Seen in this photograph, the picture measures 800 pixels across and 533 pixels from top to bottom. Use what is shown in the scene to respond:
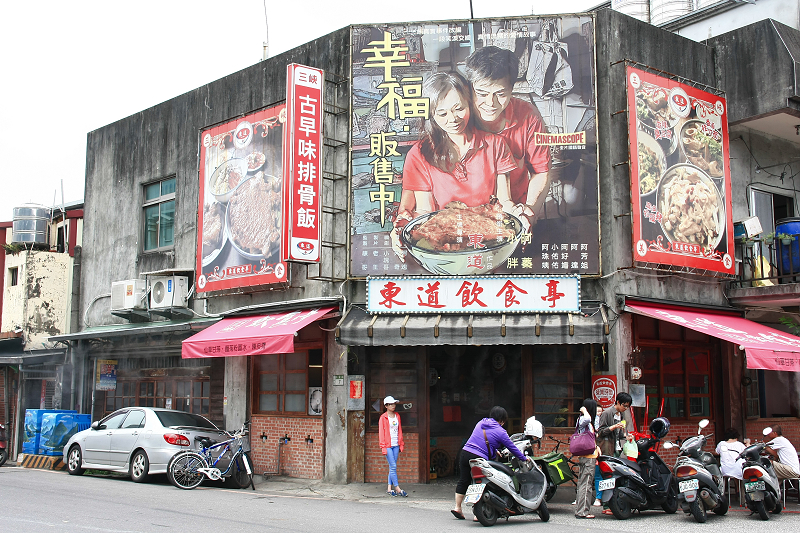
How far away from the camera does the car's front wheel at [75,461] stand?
15.5 metres

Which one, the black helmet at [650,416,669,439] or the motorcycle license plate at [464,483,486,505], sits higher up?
the black helmet at [650,416,669,439]

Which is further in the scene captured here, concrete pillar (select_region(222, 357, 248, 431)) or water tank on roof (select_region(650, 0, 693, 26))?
water tank on roof (select_region(650, 0, 693, 26))

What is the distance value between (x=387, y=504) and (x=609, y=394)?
13.6ft

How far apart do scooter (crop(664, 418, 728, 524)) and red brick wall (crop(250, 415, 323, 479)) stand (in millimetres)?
6573

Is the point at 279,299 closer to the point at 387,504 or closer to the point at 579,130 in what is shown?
the point at 387,504

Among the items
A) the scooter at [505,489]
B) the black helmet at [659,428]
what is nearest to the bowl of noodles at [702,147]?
the black helmet at [659,428]

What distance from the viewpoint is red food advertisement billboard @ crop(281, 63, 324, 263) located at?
1315 centimetres

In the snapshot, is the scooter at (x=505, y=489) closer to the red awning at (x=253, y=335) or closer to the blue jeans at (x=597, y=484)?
the blue jeans at (x=597, y=484)

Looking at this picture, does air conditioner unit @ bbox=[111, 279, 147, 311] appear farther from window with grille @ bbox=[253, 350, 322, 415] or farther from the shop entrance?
the shop entrance

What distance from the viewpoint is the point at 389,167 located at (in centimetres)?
1383

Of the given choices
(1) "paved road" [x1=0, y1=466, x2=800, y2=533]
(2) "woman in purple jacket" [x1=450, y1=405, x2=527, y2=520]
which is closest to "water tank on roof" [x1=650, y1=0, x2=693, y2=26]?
(1) "paved road" [x1=0, y1=466, x2=800, y2=533]

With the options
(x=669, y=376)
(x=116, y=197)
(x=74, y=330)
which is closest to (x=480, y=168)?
(x=669, y=376)

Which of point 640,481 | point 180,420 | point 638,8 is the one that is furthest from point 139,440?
point 638,8

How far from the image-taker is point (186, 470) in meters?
13.0
